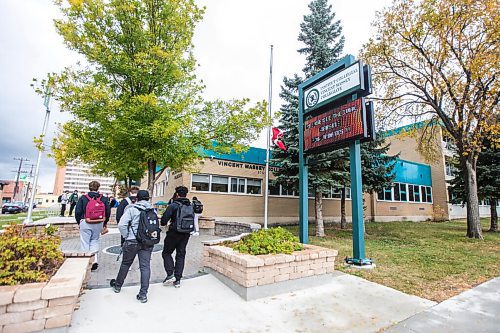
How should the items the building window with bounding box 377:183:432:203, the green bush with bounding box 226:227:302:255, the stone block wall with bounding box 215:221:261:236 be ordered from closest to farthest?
1. the green bush with bounding box 226:227:302:255
2. the stone block wall with bounding box 215:221:261:236
3. the building window with bounding box 377:183:432:203

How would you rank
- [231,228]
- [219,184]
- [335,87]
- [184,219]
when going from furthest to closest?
[219,184], [231,228], [335,87], [184,219]

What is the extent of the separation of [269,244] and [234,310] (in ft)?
5.02

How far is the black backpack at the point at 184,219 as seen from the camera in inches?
176

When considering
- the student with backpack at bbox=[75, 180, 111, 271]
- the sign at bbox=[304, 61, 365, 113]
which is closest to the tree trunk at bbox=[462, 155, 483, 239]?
the sign at bbox=[304, 61, 365, 113]

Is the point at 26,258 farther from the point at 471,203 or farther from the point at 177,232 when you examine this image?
the point at 471,203

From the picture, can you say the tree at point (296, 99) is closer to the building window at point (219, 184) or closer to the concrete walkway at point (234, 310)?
the building window at point (219, 184)

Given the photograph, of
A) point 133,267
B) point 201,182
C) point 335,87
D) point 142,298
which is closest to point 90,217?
point 133,267

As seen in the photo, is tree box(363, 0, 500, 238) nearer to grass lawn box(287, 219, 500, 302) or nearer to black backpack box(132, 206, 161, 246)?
grass lawn box(287, 219, 500, 302)

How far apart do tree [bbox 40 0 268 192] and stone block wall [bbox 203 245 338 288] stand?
4.30m

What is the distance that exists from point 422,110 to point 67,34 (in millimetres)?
17162

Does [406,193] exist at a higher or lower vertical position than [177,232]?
higher

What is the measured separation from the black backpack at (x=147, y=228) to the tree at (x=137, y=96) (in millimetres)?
4020

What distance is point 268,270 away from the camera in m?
4.36

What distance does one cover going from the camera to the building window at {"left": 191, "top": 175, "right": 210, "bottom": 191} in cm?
1537
